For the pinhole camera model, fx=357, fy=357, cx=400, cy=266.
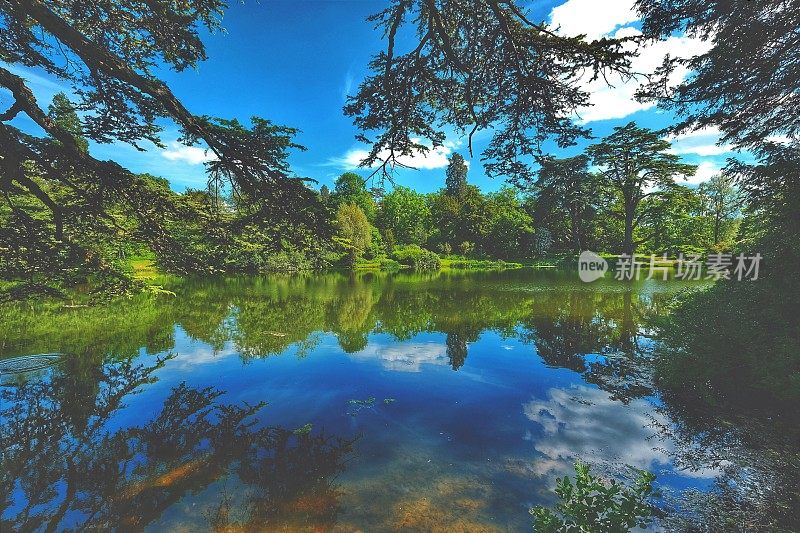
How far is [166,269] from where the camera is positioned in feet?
17.1

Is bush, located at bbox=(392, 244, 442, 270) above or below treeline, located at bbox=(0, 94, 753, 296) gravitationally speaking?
below

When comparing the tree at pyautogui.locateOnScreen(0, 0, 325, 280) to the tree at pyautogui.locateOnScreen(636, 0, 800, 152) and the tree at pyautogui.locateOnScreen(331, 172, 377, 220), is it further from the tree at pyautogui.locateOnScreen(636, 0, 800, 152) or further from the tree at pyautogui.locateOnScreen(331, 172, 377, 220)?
the tree at pyautogui.locateOnScreen(331, 172, 377, 220)

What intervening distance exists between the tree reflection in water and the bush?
37.4 meters

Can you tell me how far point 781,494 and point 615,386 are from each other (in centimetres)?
306

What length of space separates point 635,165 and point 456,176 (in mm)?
37839

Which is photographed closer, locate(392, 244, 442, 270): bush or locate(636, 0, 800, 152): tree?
locate(636, 0, 800, 152): tree

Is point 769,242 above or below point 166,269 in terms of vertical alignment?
above

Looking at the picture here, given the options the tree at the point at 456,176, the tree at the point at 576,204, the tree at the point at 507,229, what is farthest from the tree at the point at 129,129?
the tree at the point at 456,176

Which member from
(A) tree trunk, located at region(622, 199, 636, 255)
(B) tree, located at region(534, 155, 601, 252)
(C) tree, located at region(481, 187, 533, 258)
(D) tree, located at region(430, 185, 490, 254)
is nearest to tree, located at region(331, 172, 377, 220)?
(D) tree, located at region(430, 185, 490, 254)

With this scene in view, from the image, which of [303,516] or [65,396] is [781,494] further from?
[65,396]

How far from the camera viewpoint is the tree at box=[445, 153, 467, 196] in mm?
→ 65537

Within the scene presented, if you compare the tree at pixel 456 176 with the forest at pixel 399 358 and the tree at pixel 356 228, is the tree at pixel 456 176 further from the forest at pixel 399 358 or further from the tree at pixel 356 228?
the forest at pixel 399 358

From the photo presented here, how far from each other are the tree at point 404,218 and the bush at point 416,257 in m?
3.22

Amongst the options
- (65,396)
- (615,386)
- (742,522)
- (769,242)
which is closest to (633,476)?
(742,522)
